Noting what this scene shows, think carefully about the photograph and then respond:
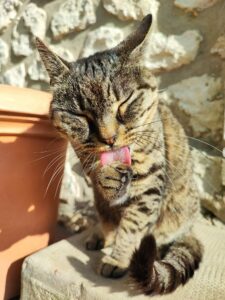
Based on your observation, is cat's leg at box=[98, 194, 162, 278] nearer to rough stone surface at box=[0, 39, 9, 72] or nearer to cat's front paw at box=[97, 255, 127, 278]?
cat's front paw at box=[97, 255, 127, 278]

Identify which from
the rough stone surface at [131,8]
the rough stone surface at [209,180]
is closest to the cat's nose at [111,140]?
the rough stone surface at [209,180]

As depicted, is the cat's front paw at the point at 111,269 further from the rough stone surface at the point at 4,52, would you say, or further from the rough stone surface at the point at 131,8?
the rough stone surface at the point at 4,52

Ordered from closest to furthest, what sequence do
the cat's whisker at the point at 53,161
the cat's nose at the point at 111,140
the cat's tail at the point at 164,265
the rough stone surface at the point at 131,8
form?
the cat's tail at the point at 164,265
the cat's nose at the point at 111,140
the cat's whisker at the point at 53,161
the rough stone surface at the point at 131,8

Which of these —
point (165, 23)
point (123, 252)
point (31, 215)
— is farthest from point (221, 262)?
point (165, 23)

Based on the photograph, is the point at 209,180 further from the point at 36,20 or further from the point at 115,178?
the point at 36,20

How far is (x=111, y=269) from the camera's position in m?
1.17

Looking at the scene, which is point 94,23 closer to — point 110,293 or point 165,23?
point 165,23

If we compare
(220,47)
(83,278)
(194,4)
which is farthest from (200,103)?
(83,278)

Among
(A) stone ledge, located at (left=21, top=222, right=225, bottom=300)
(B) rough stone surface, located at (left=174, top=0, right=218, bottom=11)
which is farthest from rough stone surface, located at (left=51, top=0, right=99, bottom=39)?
(A) stone ledge, located at (left=21, top=222, right=225, bottom=300)

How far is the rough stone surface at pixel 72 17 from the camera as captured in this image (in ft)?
5.73

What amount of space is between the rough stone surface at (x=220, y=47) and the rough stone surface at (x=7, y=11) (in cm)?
106

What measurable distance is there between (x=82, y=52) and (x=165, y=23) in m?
0.43

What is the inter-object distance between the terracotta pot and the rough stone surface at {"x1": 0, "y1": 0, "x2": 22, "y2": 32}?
0.89m

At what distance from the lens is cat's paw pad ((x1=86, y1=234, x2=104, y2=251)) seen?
1382 mm
